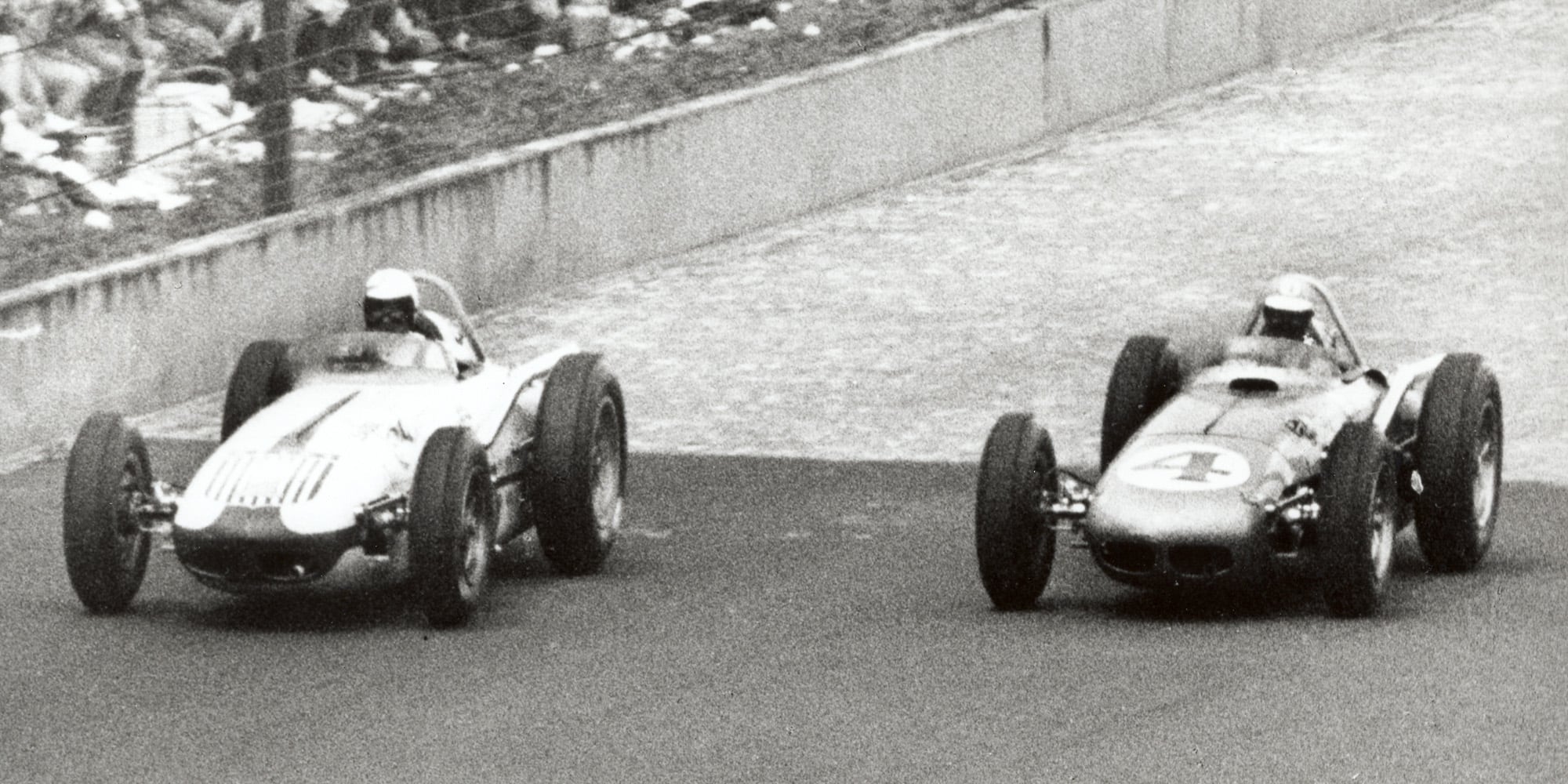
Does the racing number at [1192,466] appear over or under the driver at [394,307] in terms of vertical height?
under

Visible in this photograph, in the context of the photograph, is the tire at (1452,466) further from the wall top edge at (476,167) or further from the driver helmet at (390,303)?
the wall top edge at (476,167)

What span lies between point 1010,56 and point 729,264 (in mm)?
2864

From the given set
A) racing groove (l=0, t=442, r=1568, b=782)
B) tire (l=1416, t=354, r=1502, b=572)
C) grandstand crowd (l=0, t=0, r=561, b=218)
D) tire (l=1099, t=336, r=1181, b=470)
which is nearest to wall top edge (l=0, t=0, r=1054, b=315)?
grandstand crowd (l=0, t=0, r=561, b=218)

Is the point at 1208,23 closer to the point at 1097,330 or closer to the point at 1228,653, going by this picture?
the point at 1097,330

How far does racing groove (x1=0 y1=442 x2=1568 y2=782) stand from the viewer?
9.01m

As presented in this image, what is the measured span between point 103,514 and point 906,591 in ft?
9.40

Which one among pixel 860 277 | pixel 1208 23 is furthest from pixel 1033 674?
pixel 1208 23

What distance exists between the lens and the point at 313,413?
1139cm

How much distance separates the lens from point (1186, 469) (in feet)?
35.7

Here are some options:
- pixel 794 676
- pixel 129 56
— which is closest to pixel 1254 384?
pixel 794 676

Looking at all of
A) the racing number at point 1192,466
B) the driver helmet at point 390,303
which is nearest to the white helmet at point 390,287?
the driver helmet at point 390,303

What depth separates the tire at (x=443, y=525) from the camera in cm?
1058

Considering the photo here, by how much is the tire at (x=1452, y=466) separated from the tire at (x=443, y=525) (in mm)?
3448

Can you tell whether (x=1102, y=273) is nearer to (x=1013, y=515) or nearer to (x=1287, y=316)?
(x=1287, y=316)
